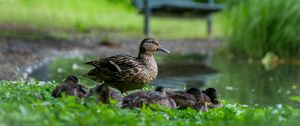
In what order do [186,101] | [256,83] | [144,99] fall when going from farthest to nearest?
[256,83] → [186,101] → [144,99]

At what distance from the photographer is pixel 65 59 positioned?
17516 millimetres

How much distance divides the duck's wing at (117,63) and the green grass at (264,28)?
10.1 meters

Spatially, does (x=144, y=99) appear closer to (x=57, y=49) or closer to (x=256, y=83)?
(x=256, y=83)

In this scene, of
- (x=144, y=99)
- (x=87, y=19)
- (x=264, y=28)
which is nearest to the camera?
(x=144, y=99)

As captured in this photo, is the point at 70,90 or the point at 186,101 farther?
the point at 186,101

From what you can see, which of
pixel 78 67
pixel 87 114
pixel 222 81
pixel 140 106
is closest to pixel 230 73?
pixel 222 81

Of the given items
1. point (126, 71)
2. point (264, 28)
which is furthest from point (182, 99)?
point (264, 28)

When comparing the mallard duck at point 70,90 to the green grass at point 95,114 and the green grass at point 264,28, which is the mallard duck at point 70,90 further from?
the green grass at point 264,28

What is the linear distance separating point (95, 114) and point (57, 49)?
13071 millimetres

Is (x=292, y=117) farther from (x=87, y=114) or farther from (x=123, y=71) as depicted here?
(x=123, y=71)

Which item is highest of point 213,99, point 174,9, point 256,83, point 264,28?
point 213,99

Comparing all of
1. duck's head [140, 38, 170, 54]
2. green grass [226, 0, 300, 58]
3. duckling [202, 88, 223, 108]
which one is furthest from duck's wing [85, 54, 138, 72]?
green grass [226, 0, 300, 58]

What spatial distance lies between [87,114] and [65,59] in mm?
11265

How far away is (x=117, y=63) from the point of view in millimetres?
8891
